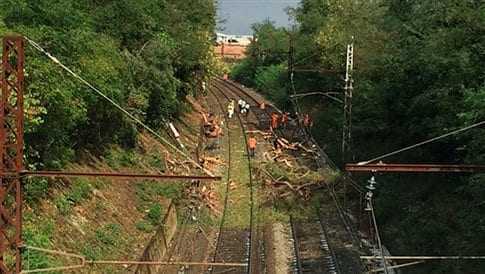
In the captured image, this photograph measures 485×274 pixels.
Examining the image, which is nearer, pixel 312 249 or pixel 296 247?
pixel 312 249

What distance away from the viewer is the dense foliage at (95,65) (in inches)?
754

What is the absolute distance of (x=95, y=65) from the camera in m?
23.2

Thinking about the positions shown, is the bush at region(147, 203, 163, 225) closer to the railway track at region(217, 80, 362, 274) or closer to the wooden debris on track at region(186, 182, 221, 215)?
the wooden debris on track at region(186, 182, 221, 215)

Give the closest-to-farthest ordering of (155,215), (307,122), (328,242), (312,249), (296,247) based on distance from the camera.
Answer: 1. (312,249)
2. (296,247)
3. (328,242)
4. (155,215)
5. (307,122)

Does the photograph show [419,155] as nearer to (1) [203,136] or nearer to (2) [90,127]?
(2) [90,127]

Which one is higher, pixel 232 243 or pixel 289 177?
pixel 289 177

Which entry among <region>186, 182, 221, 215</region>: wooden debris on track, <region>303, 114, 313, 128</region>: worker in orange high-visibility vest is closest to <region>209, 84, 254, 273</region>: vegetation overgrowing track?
<region>186, 182, 221, 215</region>: wooden debris on track

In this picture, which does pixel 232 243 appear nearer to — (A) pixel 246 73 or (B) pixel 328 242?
(B) pixel 328 242

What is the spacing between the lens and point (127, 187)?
89.7ft

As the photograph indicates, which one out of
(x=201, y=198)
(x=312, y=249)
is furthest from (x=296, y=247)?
(x=201, y=198)

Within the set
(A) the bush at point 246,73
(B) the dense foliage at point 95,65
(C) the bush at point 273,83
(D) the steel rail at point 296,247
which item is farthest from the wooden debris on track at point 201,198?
(A) the bush at point 246,73

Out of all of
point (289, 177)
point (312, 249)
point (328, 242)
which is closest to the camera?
point (312, 249)

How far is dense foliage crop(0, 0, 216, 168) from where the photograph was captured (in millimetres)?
19156

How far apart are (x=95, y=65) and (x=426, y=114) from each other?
12.2 meters
